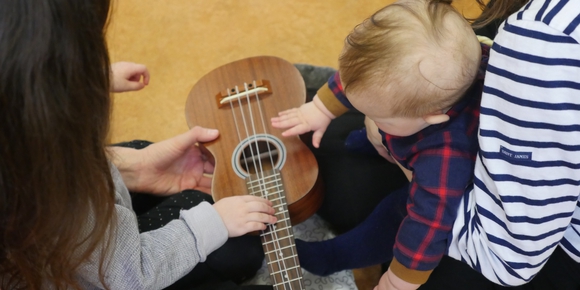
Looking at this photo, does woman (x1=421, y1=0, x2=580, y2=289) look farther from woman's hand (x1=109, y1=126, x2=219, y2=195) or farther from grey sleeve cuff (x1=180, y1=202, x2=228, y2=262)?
woman's hand (x1=109, y1=126, x2=219, y2=195)

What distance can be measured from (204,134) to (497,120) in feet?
1.95

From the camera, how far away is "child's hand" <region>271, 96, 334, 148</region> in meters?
1.01

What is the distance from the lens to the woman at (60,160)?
52 cm

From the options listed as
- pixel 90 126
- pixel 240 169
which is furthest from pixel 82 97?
pixel 240 169

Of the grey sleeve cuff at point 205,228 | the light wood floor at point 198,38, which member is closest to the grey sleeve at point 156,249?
the grey sleeve cuff at point 205,228

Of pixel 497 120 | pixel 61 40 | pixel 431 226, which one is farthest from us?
pixel 431 226

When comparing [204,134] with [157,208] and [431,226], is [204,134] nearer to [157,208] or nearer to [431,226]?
[157,208]

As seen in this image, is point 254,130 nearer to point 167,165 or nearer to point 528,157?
point 167,165

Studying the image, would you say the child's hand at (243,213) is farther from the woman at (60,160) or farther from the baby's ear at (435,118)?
the baby's ear at (435,118)

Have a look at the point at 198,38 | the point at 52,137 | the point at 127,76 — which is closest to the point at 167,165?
the point at 127,76

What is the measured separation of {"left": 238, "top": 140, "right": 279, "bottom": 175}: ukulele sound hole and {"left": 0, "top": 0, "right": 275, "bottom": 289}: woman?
29 centimetres

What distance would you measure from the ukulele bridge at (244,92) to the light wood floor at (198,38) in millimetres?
503

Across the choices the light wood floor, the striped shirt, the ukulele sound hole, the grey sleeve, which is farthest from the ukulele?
the light wood floor

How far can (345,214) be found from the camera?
109cm
